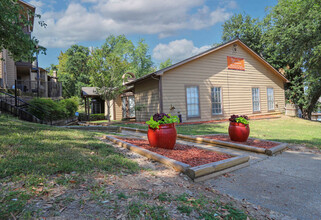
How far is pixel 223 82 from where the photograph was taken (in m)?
14.1

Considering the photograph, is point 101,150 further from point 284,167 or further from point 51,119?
point 51,119

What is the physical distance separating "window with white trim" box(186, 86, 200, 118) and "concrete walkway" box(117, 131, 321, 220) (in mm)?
8166

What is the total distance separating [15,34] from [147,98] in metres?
8.38

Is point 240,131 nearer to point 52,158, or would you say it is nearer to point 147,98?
point 52,158

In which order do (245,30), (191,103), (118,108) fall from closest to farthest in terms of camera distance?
1. (191,103)
2. (118,108)
3. (245,30)

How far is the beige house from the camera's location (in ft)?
39.9

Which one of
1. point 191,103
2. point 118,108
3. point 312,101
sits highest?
point 312,101

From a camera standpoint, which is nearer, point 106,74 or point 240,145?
point 240,145

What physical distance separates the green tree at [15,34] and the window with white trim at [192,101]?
8523 millimetres

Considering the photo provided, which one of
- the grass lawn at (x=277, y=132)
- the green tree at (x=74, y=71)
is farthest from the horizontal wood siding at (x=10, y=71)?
the green tree at (x=74, y=71)

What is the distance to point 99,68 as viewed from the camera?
14688mm

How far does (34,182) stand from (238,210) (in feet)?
8.26

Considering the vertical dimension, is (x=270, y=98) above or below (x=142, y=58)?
below

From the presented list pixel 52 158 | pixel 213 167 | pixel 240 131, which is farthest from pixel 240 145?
pixel 52 158
